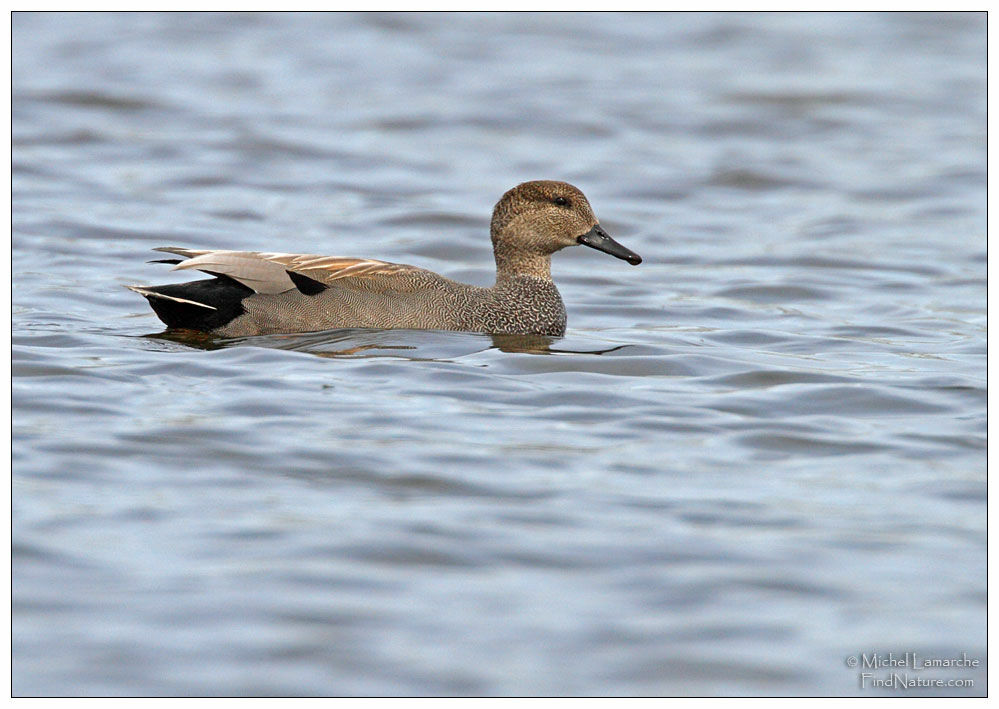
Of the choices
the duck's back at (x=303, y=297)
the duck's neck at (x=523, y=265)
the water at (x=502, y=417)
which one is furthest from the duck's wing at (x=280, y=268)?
the duck's neck at (x=523, y=265)

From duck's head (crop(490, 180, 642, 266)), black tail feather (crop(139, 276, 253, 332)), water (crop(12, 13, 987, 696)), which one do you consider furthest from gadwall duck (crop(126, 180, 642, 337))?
duck's head (crop(490, 180, 642, 266))

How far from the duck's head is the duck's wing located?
0.90 metres

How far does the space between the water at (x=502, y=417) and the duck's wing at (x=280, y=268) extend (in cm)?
34

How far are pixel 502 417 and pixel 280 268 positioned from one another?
72.6 inches

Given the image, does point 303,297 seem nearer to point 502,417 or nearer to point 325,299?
point 325,299

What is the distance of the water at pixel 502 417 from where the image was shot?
497 centimetres

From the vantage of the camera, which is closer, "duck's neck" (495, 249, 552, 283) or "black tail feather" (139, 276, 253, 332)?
"black tail feather" (139, 276, 253, 332)

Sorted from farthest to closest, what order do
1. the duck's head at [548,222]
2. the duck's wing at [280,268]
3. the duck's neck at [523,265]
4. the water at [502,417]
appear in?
the duck's neck at [523,265] < the duck's head at [548,222] < the duck's wing at [280,268] < the water at [502,417]

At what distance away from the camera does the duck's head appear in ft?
30.5

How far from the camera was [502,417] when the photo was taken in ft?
24.0

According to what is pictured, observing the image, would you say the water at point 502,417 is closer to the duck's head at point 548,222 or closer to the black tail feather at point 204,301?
the black tail feather at point 204,301

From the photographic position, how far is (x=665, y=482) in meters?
6.43

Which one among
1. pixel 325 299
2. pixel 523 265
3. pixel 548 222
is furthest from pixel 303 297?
pixel 548 222

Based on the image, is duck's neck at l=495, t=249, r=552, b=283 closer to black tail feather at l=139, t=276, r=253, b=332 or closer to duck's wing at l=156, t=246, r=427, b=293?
duck's wing at l=156, t=246, r=427, b=293
